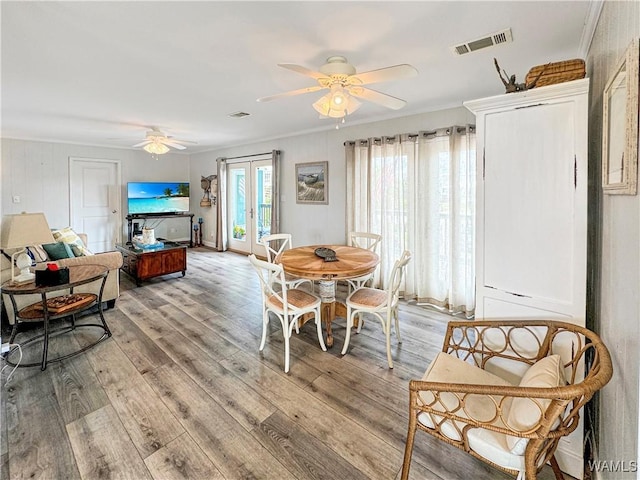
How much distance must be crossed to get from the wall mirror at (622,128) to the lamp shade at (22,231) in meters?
3.74

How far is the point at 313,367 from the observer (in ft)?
8.30

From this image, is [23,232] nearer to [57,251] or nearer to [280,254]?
[57,251]

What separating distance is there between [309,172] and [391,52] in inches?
122

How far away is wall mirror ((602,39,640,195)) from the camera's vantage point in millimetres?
1031

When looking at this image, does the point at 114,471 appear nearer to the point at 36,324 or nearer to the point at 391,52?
the point at 36,324

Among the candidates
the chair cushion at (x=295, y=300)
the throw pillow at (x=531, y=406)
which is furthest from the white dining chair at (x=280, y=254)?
the throw pillow at (x=531, y=406)

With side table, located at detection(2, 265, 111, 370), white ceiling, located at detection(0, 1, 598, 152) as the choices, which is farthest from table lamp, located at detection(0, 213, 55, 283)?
white ceiling, located at detection(0, 1, 598, 152)

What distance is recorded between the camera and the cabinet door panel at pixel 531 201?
5.11 feet

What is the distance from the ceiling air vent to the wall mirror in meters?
0.97

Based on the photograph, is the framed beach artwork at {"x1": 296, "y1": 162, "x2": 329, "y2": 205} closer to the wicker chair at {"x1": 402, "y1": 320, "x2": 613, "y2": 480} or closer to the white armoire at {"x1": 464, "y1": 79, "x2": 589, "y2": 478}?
the white armoire at {"x1": 464, "y1": 79, "x2": 589, "y2": 478}

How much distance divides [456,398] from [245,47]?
2571 millimetres

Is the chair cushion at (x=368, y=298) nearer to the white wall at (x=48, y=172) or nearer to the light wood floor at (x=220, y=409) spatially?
the light wood floor at (x=220, y=409)

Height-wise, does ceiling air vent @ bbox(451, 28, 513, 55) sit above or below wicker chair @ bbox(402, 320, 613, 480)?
above

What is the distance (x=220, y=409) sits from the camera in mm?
2041
